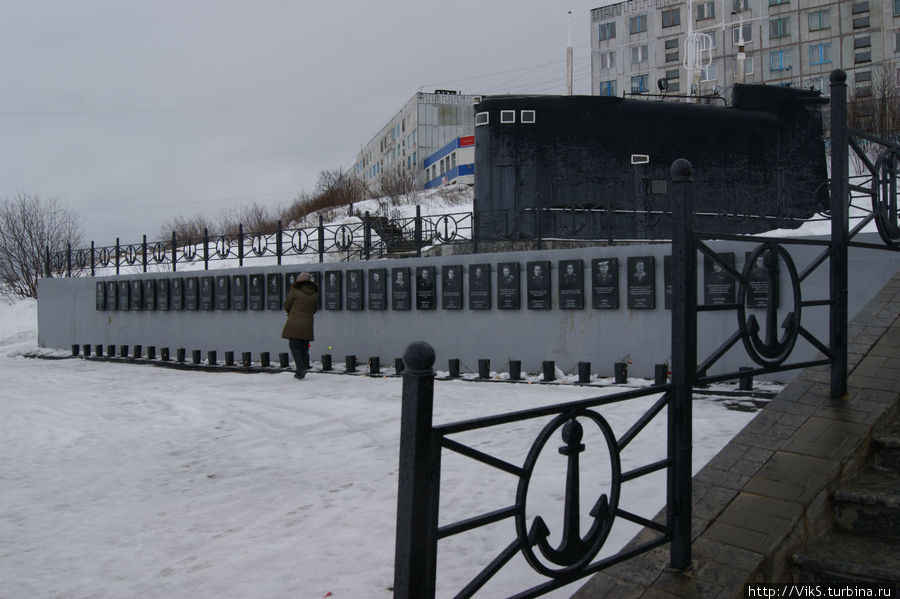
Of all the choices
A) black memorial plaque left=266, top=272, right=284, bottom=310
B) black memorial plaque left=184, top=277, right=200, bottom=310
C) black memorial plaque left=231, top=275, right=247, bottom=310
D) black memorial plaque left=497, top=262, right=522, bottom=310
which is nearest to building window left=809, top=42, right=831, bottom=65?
black memorial plaque left=497, top=262, right=522, bottom=310

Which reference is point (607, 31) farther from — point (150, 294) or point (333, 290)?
point (333, 290)

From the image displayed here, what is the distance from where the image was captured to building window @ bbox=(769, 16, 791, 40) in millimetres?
51125

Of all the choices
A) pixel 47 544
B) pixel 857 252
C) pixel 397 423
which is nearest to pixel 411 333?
pixel 397 423

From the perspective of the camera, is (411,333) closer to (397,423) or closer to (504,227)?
(504,227)

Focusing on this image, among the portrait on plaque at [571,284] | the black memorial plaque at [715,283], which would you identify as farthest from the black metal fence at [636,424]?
the portrait on plaque at [571,284]

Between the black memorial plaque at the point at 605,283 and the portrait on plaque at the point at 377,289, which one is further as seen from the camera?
the portrait on plaque at the point at 377,289

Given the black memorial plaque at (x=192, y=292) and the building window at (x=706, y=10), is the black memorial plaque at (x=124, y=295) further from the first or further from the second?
the building window at (x=706, y=10)

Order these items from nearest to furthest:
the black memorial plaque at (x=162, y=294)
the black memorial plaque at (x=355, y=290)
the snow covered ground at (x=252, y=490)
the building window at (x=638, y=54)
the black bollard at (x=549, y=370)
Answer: the snow covered ground at (x=252, y=490) → the black bollard at (x=549, y=370) → the black memorial plaque at (x=355, y=290) → the black memorial plaque at (x=162, y=294) → the building window at (x=638, y=54)

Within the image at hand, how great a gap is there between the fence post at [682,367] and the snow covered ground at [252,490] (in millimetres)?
754

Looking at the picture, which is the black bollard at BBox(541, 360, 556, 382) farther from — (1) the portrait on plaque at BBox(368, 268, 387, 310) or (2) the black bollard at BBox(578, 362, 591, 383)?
(1) the portrait on plaque at BBox(368, 268, 387, 310)

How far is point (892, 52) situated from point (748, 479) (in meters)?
54.7

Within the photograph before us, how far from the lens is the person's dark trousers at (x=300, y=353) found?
40.6ft

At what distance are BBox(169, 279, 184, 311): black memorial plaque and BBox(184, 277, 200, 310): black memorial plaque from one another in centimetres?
17

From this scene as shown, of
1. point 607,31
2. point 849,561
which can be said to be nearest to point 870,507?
point 849,561
